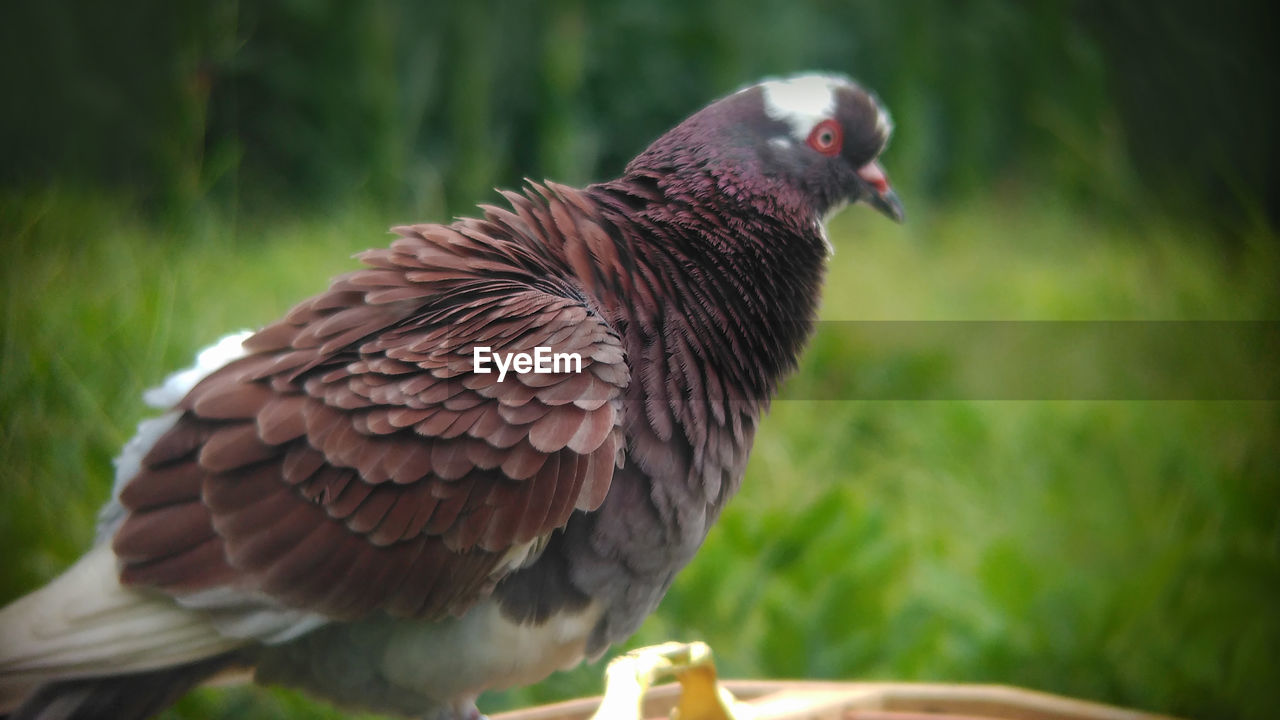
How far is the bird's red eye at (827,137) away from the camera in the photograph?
3.76ft

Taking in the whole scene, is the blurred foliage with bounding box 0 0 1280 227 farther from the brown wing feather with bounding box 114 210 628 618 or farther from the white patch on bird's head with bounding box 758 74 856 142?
the brown wing feather with bounding box 114 210 628 618

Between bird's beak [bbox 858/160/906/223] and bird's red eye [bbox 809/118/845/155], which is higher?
bird's red eye [bbox 809/118/845/155]

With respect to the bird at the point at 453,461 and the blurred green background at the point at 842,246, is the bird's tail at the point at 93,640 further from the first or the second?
the blurred green background at the point at 842,246

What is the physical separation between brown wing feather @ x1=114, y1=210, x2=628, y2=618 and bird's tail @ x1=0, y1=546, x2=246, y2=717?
0.03 meters

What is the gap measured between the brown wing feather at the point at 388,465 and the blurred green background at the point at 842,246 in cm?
62

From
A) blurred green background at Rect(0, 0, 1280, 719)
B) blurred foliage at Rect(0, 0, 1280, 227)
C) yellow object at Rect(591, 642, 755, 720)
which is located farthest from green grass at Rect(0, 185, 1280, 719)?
yellow object at Rect(591, 642, 755, 720)

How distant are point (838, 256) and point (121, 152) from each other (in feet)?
5.22

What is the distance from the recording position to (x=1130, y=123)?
2.47 metres

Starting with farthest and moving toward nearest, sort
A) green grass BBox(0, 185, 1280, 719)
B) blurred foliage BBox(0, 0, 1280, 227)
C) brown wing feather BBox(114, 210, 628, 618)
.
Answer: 1. blurred foliage BBox(0, 0, 1280, 227)
2. green grass BBox(0, 185, 1280, 719)
3. brown wing feather BBox(114, 210, 628, 618)

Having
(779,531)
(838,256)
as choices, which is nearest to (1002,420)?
(838,256)

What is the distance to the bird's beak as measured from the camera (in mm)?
1224

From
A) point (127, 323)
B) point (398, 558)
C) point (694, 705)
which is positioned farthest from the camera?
point (127, 323)

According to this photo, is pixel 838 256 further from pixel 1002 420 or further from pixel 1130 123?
pixel 1130 123

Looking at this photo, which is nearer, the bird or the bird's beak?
the bird
